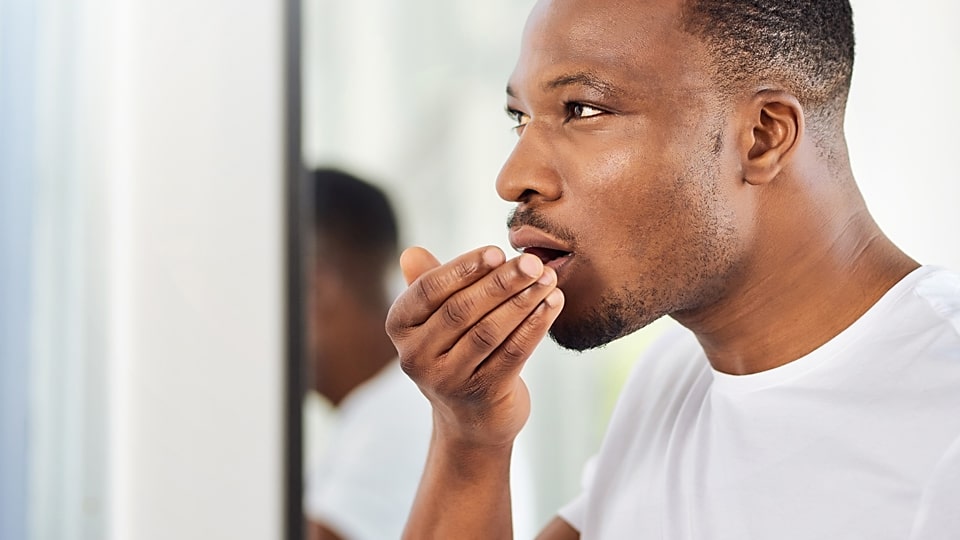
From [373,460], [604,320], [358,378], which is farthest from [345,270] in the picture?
[604,320]

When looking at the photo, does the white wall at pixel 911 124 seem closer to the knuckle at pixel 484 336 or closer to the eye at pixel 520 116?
the eye at pixel 520 116

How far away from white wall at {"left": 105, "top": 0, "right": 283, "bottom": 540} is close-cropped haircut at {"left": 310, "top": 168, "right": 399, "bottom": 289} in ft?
0.28

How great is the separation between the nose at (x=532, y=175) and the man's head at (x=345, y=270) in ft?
2.14

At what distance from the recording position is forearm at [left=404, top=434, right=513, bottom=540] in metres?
0.98

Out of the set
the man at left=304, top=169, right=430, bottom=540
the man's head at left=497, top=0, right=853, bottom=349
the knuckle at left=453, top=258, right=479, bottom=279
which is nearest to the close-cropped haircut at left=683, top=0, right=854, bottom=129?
the man's head at left=497, top=0, right=853, bottom=349

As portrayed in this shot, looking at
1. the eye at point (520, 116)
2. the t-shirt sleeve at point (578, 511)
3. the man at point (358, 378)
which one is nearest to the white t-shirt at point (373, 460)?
the man at point (358, 378)

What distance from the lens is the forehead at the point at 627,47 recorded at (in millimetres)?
905

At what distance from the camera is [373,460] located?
1.57m

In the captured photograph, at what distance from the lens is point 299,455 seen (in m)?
1.62

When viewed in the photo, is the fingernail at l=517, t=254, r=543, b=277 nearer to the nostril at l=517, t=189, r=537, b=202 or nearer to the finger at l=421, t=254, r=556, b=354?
the finger at l=421, t=254, r=556, b=354

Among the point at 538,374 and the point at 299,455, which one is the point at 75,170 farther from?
the point at 538,374

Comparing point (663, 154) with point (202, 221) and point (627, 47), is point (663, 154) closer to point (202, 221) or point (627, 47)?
point (627, 47)

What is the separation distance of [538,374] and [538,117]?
Answer: 64 centimetres

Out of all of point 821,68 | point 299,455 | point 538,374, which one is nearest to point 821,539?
point 821,68
